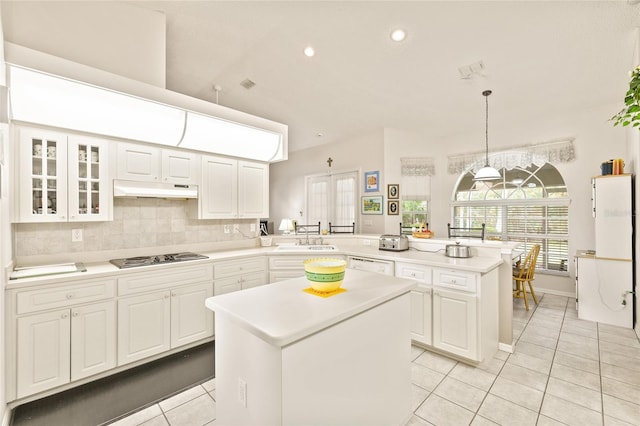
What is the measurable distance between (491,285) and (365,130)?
364cm

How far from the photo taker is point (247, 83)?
354 cm

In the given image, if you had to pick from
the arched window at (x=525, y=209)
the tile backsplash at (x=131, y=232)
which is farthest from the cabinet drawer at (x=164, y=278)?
the arched window at (x=525, y=209)

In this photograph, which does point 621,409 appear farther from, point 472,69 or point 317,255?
point 472,69

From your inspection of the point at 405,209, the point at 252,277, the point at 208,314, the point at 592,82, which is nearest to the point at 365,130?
the point at 405,209

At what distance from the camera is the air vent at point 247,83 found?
3.49 meters

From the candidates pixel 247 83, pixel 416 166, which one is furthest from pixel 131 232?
pixel 416 166

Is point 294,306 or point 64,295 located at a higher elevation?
point 294,306

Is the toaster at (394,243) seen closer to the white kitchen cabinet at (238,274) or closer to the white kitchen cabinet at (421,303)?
the white kitchen cabinet at (421,303)

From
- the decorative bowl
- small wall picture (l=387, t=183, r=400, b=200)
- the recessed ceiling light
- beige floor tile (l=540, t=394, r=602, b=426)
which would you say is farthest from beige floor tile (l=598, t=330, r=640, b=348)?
the recessed ceiling light

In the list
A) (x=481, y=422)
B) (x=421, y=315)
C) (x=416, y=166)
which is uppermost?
(x=416, y=166)

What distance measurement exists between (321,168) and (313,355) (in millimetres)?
5470

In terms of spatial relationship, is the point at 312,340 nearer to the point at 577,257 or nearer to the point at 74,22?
the point at 74,22

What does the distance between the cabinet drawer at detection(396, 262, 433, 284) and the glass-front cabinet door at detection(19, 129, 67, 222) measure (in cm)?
307

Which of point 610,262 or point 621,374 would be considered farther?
point 610,262
